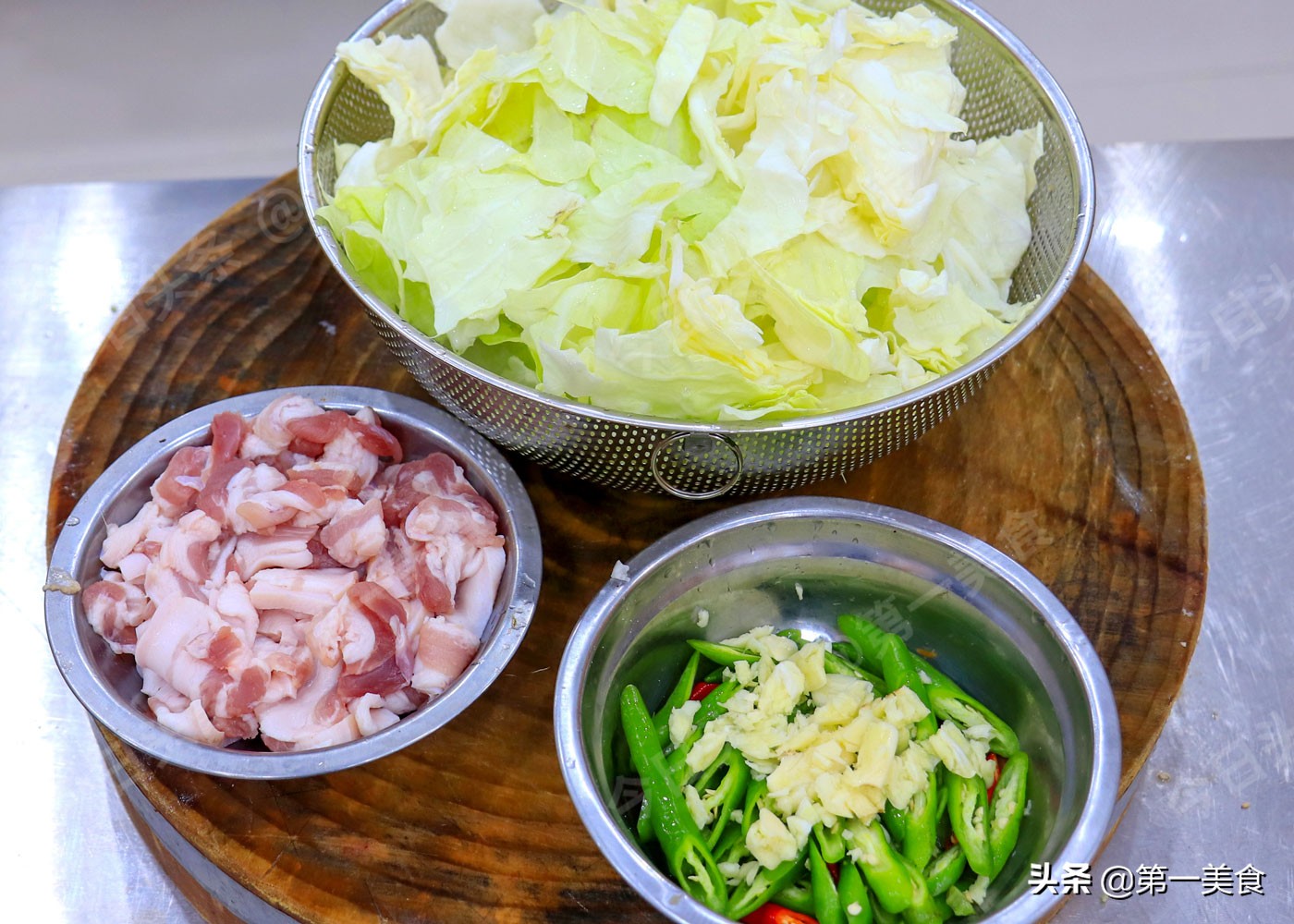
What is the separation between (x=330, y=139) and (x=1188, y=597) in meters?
1.98

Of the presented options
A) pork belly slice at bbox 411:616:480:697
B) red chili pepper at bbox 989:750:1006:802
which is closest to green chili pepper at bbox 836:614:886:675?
red chili pepper at bbox 989:750:1006:802

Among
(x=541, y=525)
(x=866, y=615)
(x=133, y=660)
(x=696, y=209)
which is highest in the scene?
(x=696, y=209)

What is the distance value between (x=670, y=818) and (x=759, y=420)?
0.65 m

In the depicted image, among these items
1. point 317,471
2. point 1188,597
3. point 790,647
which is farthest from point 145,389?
point 1188,597

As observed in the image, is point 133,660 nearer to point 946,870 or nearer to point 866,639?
point 866,639

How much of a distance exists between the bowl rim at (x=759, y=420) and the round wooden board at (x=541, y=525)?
0.39 m

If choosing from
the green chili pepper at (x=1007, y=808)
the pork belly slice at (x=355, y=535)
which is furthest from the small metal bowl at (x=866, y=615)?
the pork belly slice at (x=355, y=535)

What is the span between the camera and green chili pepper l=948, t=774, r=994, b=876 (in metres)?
1.74

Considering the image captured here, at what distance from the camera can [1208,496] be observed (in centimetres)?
268

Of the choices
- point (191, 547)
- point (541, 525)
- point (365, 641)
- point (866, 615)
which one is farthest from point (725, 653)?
point (191, 547)

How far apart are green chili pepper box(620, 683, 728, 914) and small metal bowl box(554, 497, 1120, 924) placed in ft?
0.15

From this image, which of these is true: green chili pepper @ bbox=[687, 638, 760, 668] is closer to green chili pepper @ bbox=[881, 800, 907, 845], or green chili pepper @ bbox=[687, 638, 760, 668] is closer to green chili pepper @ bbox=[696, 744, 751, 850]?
green chili pepper @ bbox=[696, 744, 751, 850]

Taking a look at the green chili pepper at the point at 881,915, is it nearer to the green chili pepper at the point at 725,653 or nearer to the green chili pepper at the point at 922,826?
the green chili pepper at the point at 922,826

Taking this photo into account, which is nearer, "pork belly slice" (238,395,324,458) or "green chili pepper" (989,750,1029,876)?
"green chili pepper" (989,750,1029,876)
